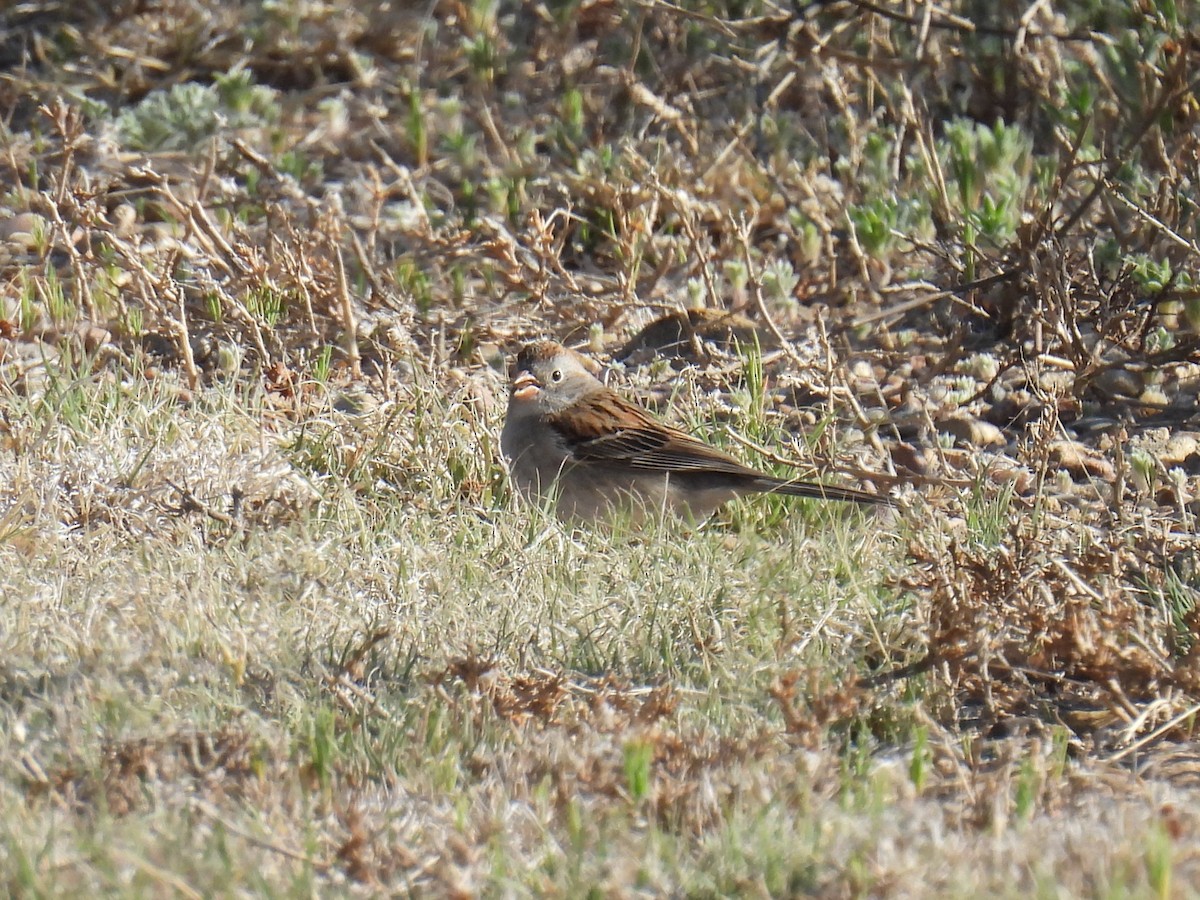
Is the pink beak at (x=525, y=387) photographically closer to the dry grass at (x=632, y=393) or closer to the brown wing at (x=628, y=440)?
the brown wing at (x=628, y=440)

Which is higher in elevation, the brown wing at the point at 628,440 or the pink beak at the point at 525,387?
the pink beak at the point at 525,387

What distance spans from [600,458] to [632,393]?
0.76 metres

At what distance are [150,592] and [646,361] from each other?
306 centimetres

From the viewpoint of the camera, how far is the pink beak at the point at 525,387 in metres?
6.27

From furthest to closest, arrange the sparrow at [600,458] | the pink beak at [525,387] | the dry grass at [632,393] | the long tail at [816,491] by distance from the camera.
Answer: the pink beak at [525,387] < the sparrow at [600,458] < the long tail at [816,491] < the dry grass at [632,393]

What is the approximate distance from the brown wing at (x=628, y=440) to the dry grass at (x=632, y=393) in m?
0.23

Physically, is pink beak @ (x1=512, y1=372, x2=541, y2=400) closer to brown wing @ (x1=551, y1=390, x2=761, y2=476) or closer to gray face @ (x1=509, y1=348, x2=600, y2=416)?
gray face @ (x1=509, y1=348, x2=600, y2=416)

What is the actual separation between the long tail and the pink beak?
98cm

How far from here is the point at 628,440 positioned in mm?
A: 6207

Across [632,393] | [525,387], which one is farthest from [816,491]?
[632,393]

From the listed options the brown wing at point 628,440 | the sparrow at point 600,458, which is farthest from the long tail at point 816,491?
the brown wing at point 628,440

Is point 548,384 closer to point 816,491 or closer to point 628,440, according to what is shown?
point 628,440

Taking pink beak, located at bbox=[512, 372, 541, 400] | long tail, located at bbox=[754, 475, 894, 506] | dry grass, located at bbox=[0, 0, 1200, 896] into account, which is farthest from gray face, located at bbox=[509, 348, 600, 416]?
long tail, located at bbox=[754, 475, 894, 506]

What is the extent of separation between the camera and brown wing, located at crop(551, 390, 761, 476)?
5988 mm
